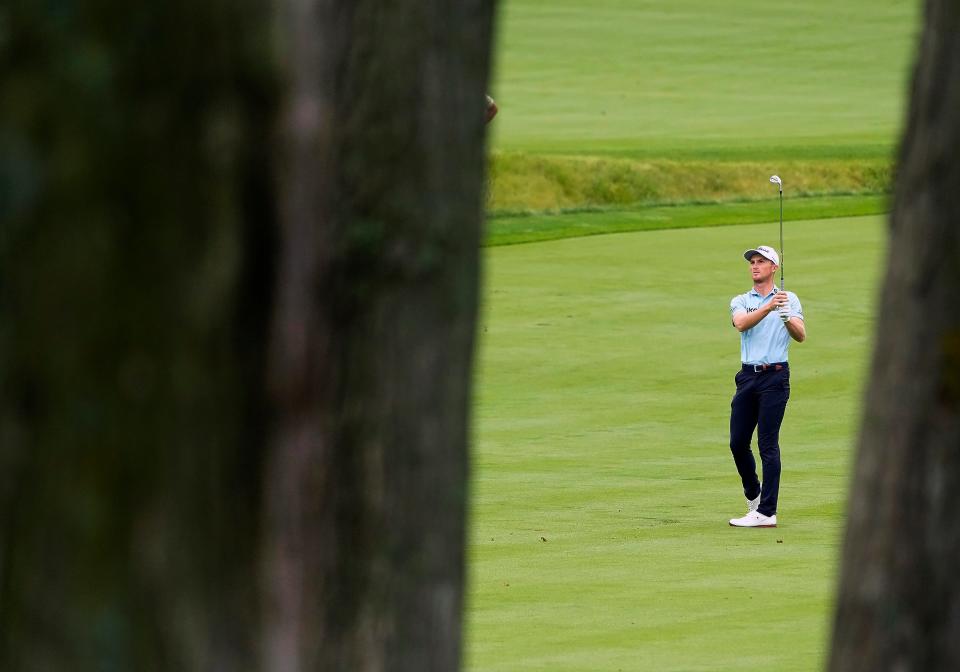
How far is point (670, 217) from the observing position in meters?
30.4

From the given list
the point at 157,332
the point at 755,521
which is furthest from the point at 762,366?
the point at 157,332

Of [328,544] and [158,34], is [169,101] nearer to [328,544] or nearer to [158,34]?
[158,34]

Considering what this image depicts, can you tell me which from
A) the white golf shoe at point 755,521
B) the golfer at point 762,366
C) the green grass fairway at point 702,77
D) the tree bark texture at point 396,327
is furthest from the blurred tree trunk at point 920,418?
the green grass fairway at point 702,77

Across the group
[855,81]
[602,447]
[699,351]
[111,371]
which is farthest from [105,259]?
[855,81]

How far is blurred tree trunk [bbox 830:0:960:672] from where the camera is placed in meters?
3.73

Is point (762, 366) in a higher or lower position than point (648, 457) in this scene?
higher

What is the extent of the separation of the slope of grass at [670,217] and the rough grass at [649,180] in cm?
32

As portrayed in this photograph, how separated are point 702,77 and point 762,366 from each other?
111 feet

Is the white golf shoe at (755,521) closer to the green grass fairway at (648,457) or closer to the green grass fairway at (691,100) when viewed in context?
the green grass fairway at (648,457)

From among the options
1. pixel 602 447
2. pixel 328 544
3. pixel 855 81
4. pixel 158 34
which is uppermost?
pixel 158 34

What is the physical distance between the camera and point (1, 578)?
2883 mm

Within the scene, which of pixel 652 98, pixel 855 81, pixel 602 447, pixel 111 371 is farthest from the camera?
pixel 855 81

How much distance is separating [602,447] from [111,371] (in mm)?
A: 14184

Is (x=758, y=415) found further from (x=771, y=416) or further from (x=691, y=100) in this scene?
(x=691, y=100)
